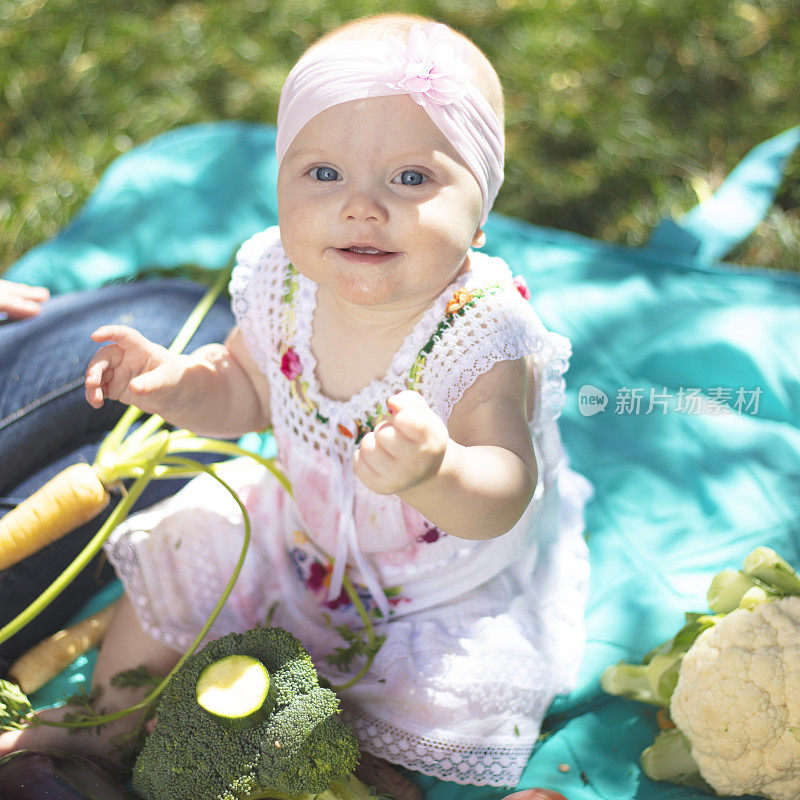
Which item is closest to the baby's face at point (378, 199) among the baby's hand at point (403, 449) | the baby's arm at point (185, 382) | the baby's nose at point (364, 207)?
the baby's nose at point (364, 207)

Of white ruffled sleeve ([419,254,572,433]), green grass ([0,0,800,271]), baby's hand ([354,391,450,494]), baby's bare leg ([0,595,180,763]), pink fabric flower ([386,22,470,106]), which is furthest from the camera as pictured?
green grass ([0,0,800,271])

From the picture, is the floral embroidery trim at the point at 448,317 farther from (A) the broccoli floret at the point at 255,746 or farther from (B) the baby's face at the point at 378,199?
(A) the broccoli floret at the point at 255,746

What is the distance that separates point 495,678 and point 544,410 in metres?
0.41

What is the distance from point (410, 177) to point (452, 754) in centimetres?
82

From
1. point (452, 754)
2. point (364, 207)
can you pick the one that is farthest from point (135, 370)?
point (452, 754)

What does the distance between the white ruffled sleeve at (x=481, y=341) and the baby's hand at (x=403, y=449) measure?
0.79 ft

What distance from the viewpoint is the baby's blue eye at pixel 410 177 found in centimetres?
109

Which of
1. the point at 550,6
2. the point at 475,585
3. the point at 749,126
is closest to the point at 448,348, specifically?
the point at 475,585

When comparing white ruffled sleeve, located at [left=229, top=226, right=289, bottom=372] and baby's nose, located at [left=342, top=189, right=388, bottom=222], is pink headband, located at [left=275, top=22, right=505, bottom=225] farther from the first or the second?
white ruffled sleeve, located at [left=229, top=226, right=289, bottom=372]

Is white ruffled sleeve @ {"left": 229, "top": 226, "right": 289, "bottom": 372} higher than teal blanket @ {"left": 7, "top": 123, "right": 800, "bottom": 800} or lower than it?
higher

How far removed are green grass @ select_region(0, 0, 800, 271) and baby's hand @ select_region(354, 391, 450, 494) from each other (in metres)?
1.52

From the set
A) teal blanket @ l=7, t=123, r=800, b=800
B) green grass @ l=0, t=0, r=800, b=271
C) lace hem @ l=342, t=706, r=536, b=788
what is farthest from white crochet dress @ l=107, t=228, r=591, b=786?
green grass @ l=0, t=0, r=800, b=271

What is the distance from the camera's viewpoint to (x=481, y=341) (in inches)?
46.9

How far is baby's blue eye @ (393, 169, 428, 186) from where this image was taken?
1.09m
